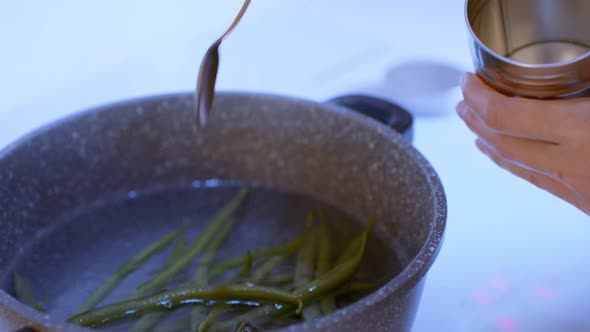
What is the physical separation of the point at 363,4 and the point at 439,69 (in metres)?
0.34

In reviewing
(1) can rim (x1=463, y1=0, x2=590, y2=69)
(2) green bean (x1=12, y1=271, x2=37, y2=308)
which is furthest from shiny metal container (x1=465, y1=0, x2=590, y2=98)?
(2) green bean (x1=12, y1=271, x2=37, y2=308)

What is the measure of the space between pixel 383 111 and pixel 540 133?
30 cm

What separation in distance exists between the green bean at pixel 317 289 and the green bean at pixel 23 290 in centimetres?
20

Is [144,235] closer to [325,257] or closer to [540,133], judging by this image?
[325,257]

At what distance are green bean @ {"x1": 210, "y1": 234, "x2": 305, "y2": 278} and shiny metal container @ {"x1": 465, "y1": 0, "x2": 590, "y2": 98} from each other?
A: 0.91 feet

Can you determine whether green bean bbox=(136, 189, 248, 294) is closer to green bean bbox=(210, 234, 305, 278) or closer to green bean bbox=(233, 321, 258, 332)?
green bean bbox=(210, 234, 305, 278)

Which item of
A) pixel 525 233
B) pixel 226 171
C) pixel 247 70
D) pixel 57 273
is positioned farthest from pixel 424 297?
pixel 247 70

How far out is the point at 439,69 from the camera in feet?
3.65

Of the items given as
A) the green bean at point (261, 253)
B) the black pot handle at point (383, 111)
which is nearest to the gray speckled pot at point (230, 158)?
the black pot handle at point (383, 111)

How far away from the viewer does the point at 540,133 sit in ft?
1.93

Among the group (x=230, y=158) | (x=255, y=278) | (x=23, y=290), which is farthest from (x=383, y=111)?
(x=23, y=290)

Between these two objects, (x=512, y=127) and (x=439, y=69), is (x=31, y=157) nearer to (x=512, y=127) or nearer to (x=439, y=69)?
(x=512, y=127)

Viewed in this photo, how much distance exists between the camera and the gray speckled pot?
0.72 meters

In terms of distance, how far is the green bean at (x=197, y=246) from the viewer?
0.67 metres
